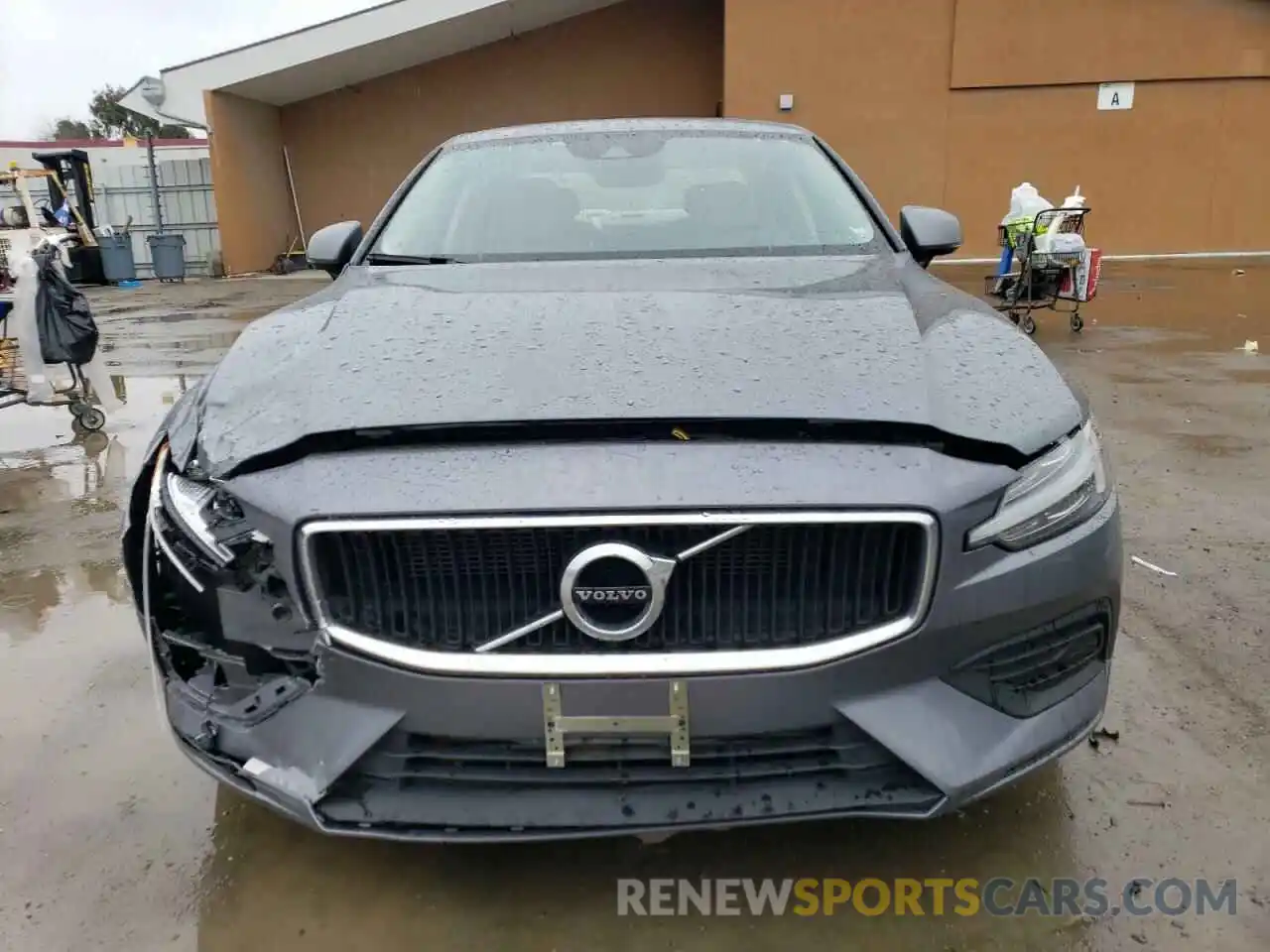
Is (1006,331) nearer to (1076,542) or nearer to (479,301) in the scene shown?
(1076,542)

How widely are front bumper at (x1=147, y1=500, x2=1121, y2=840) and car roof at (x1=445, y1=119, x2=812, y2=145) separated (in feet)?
7.16

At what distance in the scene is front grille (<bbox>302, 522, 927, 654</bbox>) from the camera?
5.29 feet

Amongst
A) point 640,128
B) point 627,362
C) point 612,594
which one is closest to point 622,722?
point 612,594

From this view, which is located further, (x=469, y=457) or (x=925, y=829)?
(x=925, y=829)

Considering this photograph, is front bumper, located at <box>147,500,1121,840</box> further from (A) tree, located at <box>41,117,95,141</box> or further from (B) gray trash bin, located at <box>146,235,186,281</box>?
(A) tree, located at <box>41,117,95,141</box>

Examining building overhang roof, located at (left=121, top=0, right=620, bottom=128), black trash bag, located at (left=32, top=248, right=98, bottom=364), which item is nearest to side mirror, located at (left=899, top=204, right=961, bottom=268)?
black trash bag, located at (left=32, top=248, right=98, bottom=364)

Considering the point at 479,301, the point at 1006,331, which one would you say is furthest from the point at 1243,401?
the point at 479,301

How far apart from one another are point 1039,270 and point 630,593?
7580 millimetres

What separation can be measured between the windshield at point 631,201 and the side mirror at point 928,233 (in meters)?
0.18

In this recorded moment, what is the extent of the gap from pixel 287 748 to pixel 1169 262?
1610 centimetres

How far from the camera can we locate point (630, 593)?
1583 millimetres

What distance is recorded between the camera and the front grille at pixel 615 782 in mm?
1641

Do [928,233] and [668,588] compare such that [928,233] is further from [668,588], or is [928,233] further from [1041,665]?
[668,588]

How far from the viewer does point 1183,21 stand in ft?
47.0
